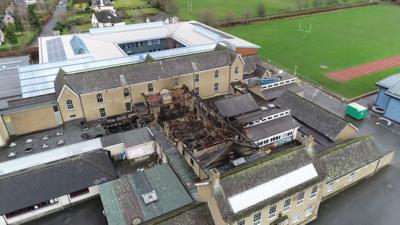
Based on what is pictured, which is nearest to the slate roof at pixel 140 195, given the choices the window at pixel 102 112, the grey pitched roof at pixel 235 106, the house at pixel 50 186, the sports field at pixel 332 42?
the house at pixel 50 186

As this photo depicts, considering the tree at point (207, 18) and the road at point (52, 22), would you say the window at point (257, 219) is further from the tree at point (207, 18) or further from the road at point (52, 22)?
the tree at point (207, 18)

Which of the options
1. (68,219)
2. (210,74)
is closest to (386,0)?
(210,74)

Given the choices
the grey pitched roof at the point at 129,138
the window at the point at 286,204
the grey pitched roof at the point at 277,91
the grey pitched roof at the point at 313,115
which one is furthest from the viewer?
the grey pitched roof at the point at 277,91

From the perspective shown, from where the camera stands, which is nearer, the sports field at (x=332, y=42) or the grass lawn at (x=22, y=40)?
the sports field at (x=332, y=42)

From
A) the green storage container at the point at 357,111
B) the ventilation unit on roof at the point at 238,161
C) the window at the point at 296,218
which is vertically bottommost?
the window at the point at 296,218

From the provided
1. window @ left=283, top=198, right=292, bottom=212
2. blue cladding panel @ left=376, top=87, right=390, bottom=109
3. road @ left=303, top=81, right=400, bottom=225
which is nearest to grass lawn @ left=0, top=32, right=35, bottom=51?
window @ left=283, top=198, right=292, bottom=212

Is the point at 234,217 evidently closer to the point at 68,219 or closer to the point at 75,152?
the point at 68,219

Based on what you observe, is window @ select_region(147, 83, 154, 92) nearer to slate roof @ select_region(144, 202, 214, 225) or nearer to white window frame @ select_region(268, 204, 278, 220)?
slate roof @ select_region(144, 202, 214, 225)
